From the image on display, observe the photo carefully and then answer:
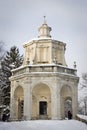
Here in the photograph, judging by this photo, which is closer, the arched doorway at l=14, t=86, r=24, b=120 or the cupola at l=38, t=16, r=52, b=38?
the arched doorway at l=14, t=86, r=24, b=120

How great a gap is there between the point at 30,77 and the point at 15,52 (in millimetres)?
22364

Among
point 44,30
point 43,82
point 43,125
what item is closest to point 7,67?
point 44,30

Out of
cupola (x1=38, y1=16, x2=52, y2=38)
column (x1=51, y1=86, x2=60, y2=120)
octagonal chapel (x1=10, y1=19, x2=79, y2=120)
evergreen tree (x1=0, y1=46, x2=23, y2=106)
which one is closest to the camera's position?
column (x1=51, y1=86, x2=60, y2=120)

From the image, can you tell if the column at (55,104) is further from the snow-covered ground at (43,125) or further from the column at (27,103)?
the snow-covered ground at (43,125)

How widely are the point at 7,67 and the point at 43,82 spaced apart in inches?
770


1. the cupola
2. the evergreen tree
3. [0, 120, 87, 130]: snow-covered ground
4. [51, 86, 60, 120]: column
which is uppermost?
the cupola

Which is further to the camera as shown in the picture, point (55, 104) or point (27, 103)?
point (27, 103)

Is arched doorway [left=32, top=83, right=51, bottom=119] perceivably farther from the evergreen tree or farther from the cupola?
the evergreen tree

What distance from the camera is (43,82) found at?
38.3 meters

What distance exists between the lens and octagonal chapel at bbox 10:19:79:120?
125 feet

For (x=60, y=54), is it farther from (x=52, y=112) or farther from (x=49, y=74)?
(x=52, y=112)

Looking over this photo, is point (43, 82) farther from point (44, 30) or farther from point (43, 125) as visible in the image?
point (44, 30)

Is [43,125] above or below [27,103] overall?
below

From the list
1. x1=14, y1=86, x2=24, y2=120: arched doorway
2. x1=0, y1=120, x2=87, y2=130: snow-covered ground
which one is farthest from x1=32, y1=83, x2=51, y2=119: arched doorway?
x1=0, y1=120, x2=87, y2=130: snow-covered ground
